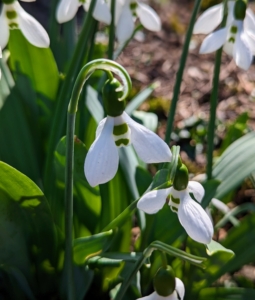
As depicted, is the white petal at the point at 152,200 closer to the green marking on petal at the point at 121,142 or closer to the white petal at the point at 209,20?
the green marking on petal at the point at 121,142

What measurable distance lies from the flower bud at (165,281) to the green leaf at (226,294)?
1.42 ft

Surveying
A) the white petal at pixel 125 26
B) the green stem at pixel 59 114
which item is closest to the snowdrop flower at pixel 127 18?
the white petal at pixel 125 26

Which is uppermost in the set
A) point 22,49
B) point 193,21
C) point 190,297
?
point 193,21

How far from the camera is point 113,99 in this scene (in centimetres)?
97

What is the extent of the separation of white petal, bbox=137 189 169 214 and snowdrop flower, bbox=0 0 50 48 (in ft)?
1.70

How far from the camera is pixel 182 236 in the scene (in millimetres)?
1495

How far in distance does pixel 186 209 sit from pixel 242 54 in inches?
18.1

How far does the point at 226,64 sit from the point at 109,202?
175 cm

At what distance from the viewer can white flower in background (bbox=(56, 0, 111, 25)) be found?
4.59ft

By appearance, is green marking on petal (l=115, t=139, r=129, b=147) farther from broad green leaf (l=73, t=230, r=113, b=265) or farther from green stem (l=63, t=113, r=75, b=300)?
broad green leaf (l=73, t=230, r=113, b=265)

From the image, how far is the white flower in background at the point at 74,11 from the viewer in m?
1.40

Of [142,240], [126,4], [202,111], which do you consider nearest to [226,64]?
[202,111]

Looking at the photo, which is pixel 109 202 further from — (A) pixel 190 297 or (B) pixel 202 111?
(B) pixel 202 111

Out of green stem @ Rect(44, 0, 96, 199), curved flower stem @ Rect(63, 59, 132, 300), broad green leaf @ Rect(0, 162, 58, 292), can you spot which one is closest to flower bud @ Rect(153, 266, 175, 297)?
curved flower stem @ Rect(63, 59, 132, 300)
